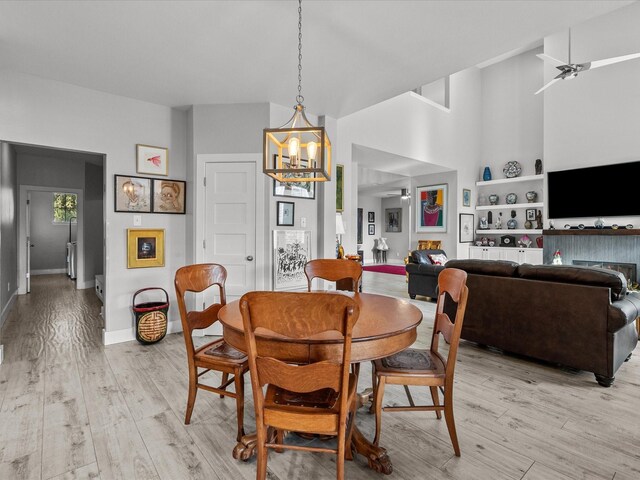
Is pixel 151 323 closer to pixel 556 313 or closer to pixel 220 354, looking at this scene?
pixel 220 354

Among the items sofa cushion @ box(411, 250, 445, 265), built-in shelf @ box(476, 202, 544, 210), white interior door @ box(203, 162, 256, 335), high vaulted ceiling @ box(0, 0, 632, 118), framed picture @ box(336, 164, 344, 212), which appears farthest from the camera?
built-in shelf @ box(476, 202, 544, 210)

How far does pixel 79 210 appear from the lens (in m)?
6.93

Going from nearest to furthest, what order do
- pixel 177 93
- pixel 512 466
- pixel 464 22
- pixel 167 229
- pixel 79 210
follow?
pixel 512 466 < pixel 464 22 < pixel 177 93 < pixel 167 229 < pixel 79 210

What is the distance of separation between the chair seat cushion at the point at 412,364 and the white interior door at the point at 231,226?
2.29 m

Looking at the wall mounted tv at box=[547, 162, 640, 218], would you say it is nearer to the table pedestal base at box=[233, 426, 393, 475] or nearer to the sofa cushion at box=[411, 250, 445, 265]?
the sofa cushion at box=[411, 250, 445, 265]

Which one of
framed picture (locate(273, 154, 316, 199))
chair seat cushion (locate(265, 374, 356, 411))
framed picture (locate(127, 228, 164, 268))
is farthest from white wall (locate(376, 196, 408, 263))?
chair seat cushion (locate(265, 374, 356, 411))

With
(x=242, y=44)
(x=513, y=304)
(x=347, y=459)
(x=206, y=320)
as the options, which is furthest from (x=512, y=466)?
(x=242, y=44)

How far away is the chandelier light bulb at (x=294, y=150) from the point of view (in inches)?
77.9

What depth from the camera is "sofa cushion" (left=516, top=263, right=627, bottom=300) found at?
2574 mm

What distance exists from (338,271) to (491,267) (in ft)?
5.17

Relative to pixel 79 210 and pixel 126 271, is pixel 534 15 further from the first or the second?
pixel 79 210

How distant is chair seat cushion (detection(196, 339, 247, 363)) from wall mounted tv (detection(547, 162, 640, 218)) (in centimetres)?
694

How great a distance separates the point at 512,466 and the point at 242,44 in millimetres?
3337

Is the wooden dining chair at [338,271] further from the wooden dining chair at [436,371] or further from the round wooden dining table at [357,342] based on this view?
the wooden dining chair at [436,371]
